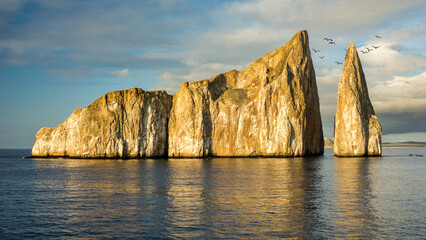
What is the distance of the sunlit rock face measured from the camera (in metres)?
105

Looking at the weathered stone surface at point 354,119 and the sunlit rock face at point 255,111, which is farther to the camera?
the sunlit rock face at point 255,111

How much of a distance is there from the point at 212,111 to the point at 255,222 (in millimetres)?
90737

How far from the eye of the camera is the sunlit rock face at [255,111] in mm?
105125

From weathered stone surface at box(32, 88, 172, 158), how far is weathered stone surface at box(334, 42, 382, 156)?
169 ft

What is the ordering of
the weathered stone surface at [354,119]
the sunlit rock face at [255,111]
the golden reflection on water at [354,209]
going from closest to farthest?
the golden reflection on water at [354,209] → the weathered stone surface at [354,119] → the sunlit rock face at [255,111]

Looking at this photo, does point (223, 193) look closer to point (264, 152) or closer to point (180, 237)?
point (180, 237)

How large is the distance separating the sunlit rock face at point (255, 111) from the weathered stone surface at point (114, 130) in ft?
18.2

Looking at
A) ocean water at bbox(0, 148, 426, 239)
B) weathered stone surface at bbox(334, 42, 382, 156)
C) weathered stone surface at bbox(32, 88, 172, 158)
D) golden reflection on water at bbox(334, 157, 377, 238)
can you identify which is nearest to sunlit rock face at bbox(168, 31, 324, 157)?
weathered stone surface at bbox(32, 88, 172, 158)

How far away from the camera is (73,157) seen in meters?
110

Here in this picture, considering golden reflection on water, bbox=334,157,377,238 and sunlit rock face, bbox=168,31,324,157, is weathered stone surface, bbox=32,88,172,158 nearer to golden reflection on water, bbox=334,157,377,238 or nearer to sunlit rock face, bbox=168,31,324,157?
sunlit rock face, bbox=168,31,324,157

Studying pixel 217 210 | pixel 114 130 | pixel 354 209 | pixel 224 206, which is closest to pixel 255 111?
pixel 114 130

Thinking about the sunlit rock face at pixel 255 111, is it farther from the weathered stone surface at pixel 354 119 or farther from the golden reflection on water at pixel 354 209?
the golden reflection on water at pixel 354 209

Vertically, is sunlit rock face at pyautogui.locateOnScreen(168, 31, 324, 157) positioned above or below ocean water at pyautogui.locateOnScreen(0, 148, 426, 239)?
above

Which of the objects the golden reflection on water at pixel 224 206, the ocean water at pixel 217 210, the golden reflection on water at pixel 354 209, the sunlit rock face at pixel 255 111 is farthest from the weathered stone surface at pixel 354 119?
the golden reflection on water at pixel 354 209
